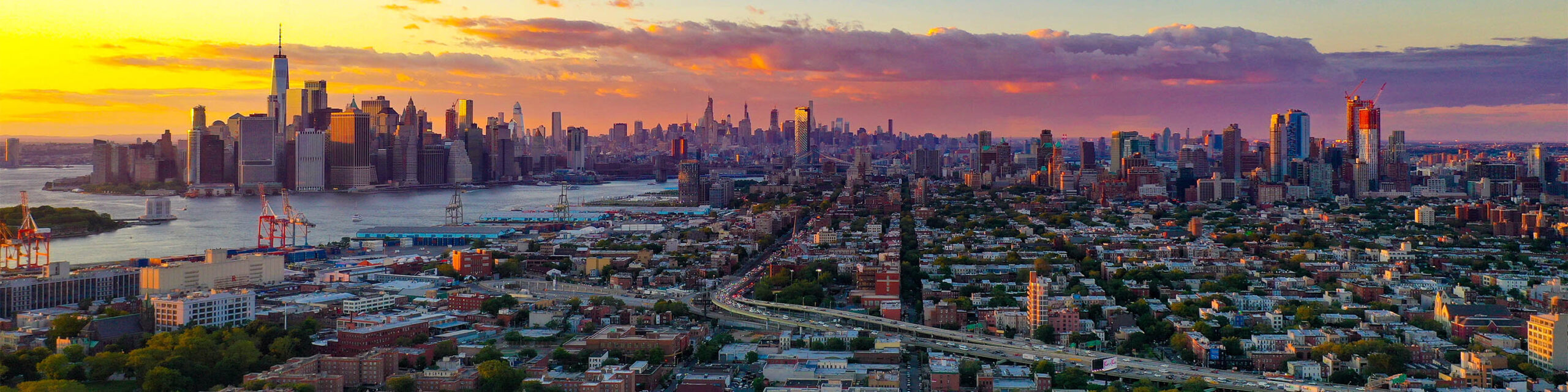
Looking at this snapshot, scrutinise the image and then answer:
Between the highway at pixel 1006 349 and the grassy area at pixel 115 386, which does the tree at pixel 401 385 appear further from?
the highway at pixel 1006 349

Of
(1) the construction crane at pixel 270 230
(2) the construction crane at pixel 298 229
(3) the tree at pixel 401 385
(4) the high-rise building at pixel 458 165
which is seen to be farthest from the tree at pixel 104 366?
(4) the high-rise building at pixel 458 165

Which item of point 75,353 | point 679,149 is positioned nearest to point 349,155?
point 679,149

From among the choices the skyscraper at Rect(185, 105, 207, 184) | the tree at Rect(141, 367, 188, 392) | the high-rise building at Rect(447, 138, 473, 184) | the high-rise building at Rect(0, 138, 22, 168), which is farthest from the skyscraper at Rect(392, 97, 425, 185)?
the tree at Rect(141, 367, 188, 392)

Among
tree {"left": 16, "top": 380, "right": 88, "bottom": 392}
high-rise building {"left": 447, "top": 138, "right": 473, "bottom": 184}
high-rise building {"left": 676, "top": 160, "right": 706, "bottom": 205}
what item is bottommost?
tree {"left": 16, "top": 380, "right": 88, "bottom": 392}

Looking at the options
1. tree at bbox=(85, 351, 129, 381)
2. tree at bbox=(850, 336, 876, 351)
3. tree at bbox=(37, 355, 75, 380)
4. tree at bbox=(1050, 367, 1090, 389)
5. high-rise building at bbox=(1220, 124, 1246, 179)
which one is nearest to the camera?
tree at bbox=(1050, 367, 1090, 389)

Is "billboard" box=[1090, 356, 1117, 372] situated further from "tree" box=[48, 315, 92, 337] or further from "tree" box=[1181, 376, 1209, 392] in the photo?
"tree" box=[48, 315, 92, 337]

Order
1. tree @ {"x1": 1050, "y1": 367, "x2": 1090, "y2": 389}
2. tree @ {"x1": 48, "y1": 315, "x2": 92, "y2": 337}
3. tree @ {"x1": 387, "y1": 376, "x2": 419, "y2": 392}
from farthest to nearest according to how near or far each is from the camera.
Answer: tree @ {"x1": 48, "y1": 315, "x2": 92, "y2": 337} → tree @ {"x1": 1050, "y1": 367, "x2": 1090, "y2": 389} → tree @ {"x1": 387, "y1": 376, "x2": 419, "y2": 392}

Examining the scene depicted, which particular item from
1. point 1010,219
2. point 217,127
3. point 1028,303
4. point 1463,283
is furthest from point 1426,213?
point 217,127
